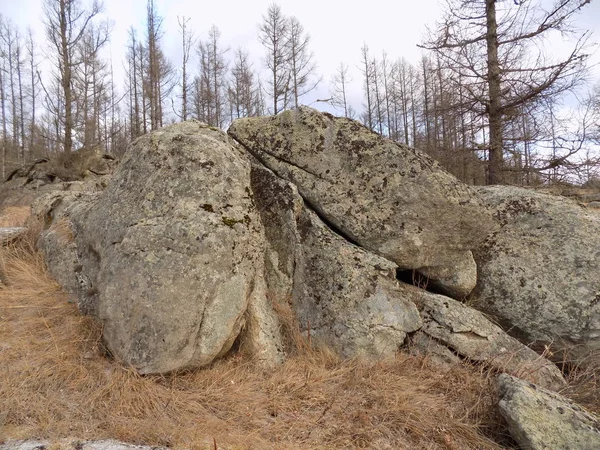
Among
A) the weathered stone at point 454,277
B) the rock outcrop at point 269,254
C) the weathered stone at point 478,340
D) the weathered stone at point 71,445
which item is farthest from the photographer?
the weathered stone at point 454,277

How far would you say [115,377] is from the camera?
2.94 m

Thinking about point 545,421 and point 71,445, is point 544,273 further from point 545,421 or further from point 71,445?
point 71,445

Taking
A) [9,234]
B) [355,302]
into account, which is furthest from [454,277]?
[9,234]

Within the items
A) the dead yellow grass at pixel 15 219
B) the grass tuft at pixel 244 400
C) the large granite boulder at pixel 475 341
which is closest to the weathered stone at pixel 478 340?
the large granite boulder at pixel 475 341

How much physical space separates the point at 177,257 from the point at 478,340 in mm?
3111

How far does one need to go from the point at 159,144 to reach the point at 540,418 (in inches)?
159

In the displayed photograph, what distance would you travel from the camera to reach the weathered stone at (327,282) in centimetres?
371

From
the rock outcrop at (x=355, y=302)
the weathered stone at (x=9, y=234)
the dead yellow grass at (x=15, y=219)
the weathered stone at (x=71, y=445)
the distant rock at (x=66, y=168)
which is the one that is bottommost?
the weathered stone at (x=71, y=445)

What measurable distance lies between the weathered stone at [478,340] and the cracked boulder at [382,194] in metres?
0.44

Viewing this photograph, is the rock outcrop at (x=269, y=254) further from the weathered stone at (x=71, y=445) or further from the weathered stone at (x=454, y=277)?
the weathered stone at (x=71, y=445)

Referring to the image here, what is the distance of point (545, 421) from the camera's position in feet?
8.67

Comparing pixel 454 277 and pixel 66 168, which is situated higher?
pixel 66 168

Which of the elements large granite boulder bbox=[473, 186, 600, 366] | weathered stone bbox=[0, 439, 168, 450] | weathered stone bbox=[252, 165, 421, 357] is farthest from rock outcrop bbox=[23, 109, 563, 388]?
weathered stone bbox=[0, 439, 168, 450]

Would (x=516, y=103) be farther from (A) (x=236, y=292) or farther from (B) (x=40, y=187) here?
(B) (x=40, y=187)
